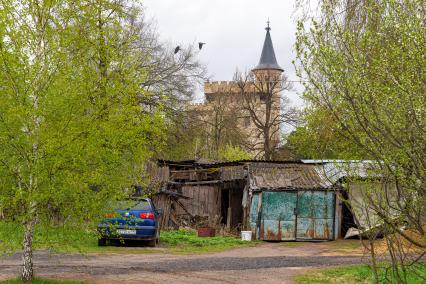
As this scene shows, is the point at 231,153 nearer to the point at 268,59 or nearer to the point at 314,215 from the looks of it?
the point at 314,215

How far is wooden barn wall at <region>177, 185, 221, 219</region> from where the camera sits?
2708 centimetres

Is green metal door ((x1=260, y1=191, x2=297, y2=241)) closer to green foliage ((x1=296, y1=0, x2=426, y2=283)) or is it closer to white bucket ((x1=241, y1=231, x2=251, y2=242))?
white bucket ((x1=241, y1=231, x2=251, y2=242))

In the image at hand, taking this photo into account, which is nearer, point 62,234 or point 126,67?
point 62,234

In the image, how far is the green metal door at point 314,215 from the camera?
23.3 m

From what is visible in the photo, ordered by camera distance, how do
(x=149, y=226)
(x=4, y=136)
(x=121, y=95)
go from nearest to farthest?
(x=4, y=136) → (x=121, y=95) → (x=149, y=226)

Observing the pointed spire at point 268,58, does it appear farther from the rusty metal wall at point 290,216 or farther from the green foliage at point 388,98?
the green foliage at point 388,98

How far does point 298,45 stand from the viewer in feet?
21.7

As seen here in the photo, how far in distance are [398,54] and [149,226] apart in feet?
42.5

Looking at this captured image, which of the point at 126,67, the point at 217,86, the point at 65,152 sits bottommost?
the point at 65,152

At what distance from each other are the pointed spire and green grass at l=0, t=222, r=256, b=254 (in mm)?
50453

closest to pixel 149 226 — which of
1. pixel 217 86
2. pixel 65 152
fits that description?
pixel 65 152

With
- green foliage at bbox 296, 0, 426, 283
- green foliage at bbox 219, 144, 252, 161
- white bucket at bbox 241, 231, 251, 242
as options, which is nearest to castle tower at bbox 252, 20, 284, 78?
green foliage at bbox 219, 144, 252, 161

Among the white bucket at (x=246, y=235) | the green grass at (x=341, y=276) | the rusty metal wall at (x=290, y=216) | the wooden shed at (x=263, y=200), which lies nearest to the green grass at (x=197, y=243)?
the white bucket at (x=246, y=235)

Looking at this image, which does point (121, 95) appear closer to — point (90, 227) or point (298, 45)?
point (90, 227)
